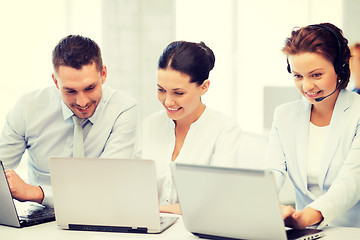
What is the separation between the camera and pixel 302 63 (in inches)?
79.2

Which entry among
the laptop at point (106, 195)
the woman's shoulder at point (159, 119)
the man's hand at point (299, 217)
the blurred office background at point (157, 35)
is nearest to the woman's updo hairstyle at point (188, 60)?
the woman's shoulder at point (159, 119)

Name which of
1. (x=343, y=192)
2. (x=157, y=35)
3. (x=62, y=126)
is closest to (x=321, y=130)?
(x=343, y=192)

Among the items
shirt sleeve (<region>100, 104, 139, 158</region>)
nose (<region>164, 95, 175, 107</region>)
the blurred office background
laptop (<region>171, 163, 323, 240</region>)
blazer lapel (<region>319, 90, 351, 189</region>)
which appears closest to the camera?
laptop (<region>171, 163, 323, 240</region>)

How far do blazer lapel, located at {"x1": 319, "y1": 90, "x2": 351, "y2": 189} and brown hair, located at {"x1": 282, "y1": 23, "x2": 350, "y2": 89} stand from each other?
0.32 feet

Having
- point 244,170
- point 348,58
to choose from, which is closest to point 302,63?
point 348,58

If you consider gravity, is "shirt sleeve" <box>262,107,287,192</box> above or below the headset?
below

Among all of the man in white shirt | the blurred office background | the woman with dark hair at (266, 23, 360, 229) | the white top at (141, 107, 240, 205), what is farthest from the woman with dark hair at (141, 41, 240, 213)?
the blurred office background

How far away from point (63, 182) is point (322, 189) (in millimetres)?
1027

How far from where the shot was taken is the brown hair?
2.00 m

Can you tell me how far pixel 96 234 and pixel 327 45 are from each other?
1.11 m

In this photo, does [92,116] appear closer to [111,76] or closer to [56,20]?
[111,76]

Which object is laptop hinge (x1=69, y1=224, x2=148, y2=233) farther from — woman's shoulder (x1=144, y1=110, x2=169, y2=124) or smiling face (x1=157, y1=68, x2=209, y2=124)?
woman's shoulder (x1=144, y1=110, x2=169, y2=124)

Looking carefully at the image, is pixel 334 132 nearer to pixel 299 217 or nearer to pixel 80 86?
pixel 299 217

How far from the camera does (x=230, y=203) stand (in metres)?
1.58
